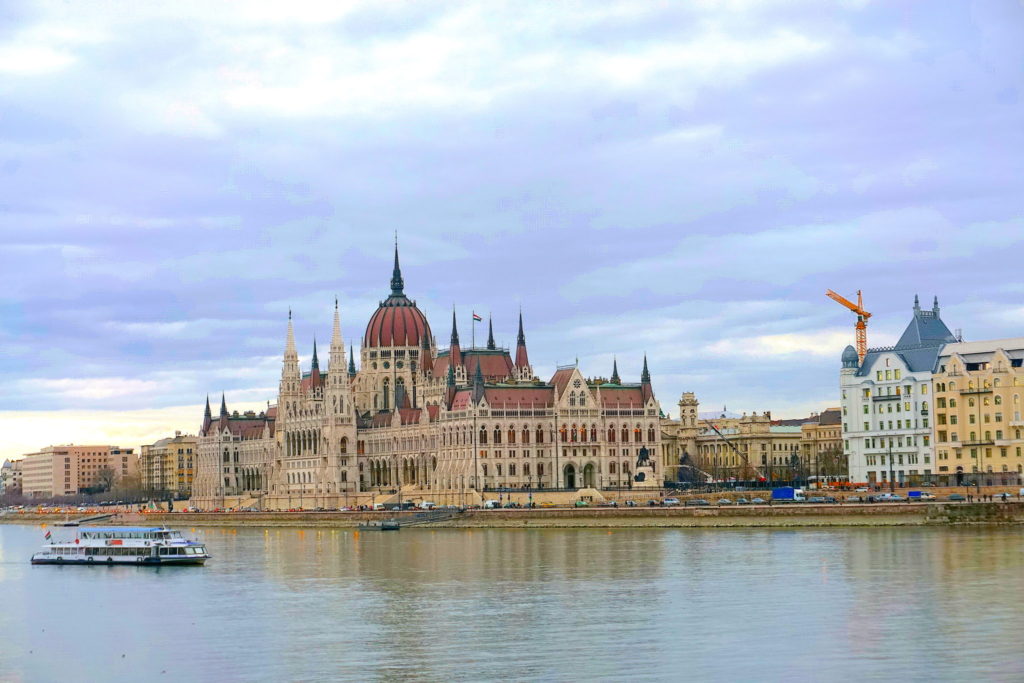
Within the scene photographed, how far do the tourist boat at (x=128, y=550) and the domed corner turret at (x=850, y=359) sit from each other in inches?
2643

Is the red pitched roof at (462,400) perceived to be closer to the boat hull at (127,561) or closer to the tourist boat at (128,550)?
the tourist boat at (128,550)

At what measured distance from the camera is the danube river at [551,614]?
53.0 meters

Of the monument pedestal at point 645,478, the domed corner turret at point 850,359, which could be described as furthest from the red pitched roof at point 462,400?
the domed corner turret at point 850,359

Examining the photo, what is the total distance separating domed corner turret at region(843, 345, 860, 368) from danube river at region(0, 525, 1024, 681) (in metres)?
47.7

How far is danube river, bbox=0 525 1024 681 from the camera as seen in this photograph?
174 feet

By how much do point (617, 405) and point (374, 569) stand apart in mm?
91684

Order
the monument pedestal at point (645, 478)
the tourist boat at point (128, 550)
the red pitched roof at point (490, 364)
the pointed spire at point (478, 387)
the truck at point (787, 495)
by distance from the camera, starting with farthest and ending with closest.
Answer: the red pitched roof at point (490, 364) < the pointed spire at point (478, 387) < the monument pedestal at point (645, 478) < the truck at point (787, 495) < the tourist boat at point (128, 550)

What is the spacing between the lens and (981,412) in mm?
138000

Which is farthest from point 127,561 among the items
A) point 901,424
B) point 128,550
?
point 901,424

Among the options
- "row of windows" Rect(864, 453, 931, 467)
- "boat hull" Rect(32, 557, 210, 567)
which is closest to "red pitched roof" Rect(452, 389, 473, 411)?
"row of windows" Rect(864, 453, 931, 467)

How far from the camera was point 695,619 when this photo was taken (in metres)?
63.6

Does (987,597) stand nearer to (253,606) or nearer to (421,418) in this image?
(253,606)

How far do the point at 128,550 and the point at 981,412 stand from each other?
232ft

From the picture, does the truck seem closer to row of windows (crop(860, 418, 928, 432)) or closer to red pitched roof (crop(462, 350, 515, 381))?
row of windows (crop(860, 418, 928, 432))
